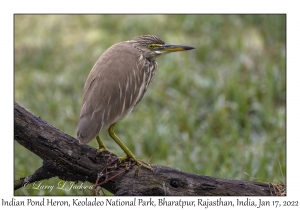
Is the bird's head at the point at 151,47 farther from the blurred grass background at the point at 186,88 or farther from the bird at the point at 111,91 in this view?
the blurred grass background at the point at 186,88

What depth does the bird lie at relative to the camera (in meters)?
3.52

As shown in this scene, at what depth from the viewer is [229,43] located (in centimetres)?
873

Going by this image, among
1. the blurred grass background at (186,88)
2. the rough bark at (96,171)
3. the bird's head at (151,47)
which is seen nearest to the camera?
the rough bark at (96,171)

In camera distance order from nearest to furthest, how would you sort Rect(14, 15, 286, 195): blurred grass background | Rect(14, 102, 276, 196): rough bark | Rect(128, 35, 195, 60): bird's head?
1. Rect(14, 102, 276, 196): rough bark
2. Rect(128, 35, 195, 60): bird's head
3. Rect(14, 15, 286, 195): blurred grass background

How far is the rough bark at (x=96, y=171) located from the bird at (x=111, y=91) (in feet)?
0.30

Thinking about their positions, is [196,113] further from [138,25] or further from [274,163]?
[138,25]

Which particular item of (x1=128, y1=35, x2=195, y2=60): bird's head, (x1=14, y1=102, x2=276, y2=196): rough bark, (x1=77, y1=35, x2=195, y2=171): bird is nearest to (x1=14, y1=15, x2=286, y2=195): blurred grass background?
(x1=14, y1=102, x2=276, y2=196): rough bark

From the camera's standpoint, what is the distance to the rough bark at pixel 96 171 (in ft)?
11.4

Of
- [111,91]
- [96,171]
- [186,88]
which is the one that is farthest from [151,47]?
[186,88]

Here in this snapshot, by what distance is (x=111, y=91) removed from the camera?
361 centimetres

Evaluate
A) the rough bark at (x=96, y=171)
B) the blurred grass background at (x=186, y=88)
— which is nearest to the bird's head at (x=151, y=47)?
the rough bark at (x=96, y=171)

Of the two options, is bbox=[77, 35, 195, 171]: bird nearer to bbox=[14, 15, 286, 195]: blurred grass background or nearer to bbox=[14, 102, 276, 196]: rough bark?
bbox=[14, 102, 276, 196]: rough bark

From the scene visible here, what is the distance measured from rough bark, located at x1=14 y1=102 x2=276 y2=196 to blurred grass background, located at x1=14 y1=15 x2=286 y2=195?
1488mm

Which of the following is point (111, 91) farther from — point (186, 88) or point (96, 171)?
point (186, 88)
